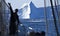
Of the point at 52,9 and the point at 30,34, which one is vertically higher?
the point at 52,9

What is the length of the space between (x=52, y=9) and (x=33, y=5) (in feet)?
0.85

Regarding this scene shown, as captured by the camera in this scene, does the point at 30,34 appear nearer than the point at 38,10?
Yes

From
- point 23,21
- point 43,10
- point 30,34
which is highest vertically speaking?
point 43,10

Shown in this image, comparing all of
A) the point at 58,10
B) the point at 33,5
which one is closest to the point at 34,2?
the point at 33,5

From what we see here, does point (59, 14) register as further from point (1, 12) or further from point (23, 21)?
point (1, 12)

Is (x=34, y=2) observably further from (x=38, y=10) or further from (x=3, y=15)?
(x=3, y=15)

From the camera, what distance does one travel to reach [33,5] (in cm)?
213

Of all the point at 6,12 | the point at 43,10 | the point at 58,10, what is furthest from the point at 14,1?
the point at 58,10

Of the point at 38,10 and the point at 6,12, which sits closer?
the point at 6,12

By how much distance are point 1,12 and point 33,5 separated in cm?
45

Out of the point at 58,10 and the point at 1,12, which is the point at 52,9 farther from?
the point at 1,12

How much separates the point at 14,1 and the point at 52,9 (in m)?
0.47

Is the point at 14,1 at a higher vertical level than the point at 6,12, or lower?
higher

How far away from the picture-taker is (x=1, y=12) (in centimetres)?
188
